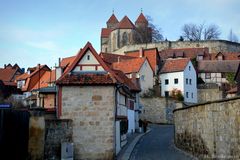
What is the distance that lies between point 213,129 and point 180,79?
4375 cm

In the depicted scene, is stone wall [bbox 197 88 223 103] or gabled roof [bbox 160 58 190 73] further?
stone wall [bbox 197 88 223 103]

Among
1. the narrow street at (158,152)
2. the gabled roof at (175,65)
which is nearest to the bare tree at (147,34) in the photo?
the gabled roof at (175,65)

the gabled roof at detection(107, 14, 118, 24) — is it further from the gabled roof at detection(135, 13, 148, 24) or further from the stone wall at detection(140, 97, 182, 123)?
the stone wall at detection(140, 97, 182, 123)

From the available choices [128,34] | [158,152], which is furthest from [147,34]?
[158,152]

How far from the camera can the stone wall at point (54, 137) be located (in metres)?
21.3

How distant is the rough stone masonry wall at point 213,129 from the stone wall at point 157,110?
96.5 feet

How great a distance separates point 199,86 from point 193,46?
24797mm

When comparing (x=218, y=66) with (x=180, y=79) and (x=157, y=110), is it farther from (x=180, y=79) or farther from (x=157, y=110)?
(x=157, y=110)

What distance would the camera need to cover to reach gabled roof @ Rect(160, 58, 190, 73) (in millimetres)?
63250

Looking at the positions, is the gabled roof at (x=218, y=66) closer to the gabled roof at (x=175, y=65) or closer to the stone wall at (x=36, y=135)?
the gabled roof at (x=175, y=65)

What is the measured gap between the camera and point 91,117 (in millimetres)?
23000

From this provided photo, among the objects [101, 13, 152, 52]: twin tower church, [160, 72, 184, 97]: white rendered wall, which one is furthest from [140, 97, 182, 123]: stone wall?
[101, 13, 152, 52]: twin tower church

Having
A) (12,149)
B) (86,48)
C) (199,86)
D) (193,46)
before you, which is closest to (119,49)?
(193,46)

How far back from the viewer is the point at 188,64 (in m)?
63.9
